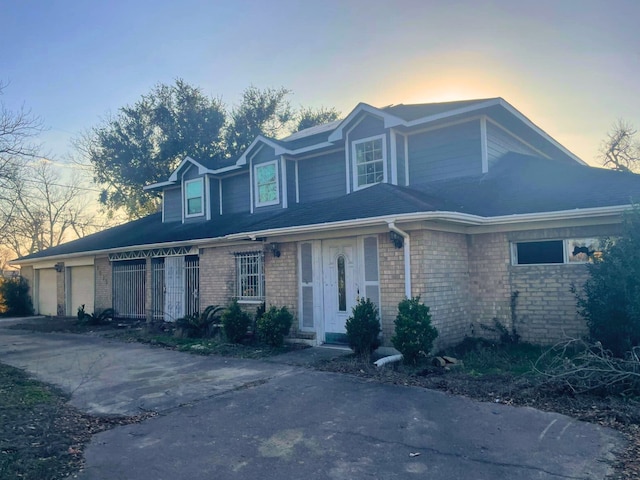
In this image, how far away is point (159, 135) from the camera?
30016 millimetres

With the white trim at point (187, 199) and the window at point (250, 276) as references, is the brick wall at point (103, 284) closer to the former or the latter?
the white trim at point (187, 199)

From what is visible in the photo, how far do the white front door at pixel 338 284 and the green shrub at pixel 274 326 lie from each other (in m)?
0.93

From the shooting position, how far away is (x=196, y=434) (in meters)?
5.32

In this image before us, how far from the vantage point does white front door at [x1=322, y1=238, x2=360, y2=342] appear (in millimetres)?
10203

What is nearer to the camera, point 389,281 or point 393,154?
point 389,281

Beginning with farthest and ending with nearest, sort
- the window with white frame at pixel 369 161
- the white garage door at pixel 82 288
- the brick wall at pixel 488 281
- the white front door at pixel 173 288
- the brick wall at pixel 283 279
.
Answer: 1. the white garage door at pixel 82 288
2. the white front door at pixel 173 288
3. the window with white frame at pixel 369 161
4. the brick wall at pixel 283 279
5. the brick wall at pixel 488 281

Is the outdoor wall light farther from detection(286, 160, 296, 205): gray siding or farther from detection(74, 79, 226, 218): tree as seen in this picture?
detection(74, 79, 226, 218): tree

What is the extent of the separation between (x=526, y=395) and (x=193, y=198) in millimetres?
15123

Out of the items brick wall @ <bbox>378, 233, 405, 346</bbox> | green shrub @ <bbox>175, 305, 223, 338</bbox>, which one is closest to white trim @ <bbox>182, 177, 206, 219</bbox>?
green shrub @ <bbox>175, 305, 223, 338</bbox>

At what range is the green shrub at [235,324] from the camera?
11.5 m

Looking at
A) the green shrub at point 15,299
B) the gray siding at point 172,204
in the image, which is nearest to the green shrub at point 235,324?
the gray siding at point 172,204

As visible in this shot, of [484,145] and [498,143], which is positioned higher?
[498,143]

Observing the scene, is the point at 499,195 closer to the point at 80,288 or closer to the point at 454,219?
the point at 454,219

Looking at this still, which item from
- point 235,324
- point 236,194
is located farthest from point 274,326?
point 236,194
